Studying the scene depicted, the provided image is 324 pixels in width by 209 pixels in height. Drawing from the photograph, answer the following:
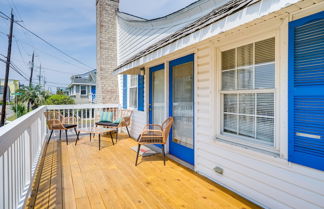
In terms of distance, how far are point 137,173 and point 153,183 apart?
0.46 m

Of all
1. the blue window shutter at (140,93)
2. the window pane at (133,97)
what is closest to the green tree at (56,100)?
the window pane at (133,97)

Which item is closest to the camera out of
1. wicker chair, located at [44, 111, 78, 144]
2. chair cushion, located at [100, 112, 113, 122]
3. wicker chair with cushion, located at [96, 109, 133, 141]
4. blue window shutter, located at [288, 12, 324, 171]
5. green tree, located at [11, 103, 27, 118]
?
blue window shutter, located at [288, 12, 324, 171]

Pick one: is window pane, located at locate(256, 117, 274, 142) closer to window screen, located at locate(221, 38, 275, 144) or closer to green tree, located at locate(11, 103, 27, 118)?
window screen, located at locate(221, 38, 275, 144)

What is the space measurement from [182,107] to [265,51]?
1852 millimetres

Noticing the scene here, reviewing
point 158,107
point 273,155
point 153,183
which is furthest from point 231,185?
point 158,107

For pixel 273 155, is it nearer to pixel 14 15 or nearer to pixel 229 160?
pixel 229 160

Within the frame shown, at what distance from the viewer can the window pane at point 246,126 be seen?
7.45ft

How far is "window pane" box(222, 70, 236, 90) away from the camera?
2534mm

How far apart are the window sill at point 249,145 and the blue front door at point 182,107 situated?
2.70 feet

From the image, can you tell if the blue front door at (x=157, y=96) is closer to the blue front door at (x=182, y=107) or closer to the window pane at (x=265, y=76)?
the blue front door at (x=182, y=107)

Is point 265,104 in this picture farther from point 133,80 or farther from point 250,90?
point 133,80

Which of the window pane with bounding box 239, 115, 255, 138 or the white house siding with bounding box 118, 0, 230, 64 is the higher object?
the white house siding with bounding box 118, 0, 230, 64

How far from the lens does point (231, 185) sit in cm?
243

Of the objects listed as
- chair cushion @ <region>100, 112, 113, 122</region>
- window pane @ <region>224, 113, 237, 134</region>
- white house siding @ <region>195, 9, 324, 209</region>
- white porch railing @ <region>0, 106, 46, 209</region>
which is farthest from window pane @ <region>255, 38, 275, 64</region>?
chair cushion @ <region>100, 112, 113, 122</region>
